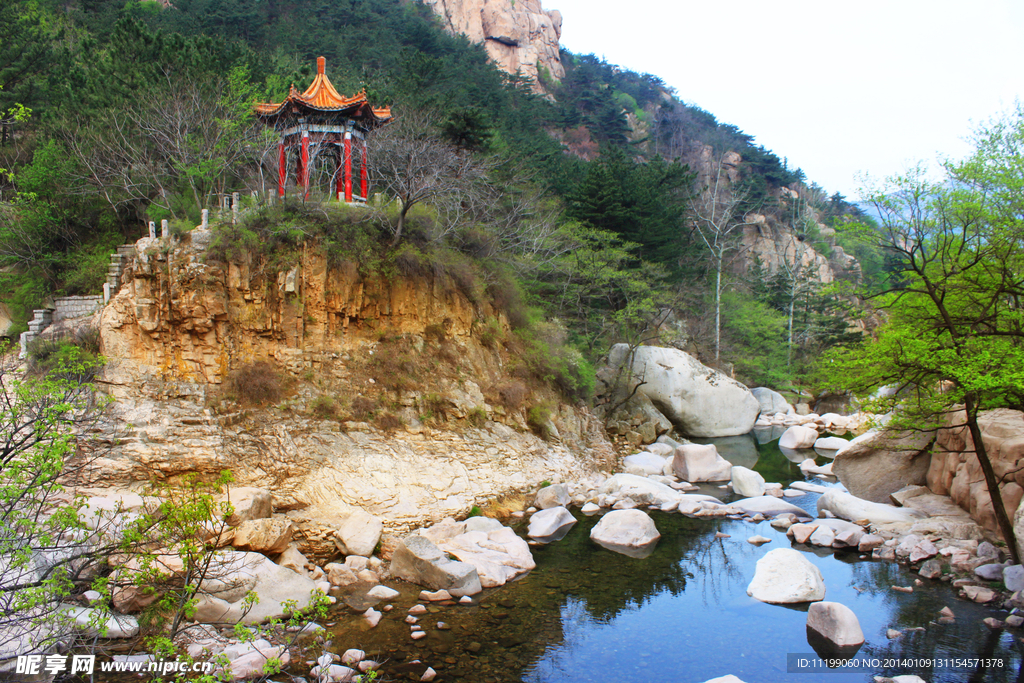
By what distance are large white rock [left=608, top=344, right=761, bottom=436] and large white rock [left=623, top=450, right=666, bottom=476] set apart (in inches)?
186

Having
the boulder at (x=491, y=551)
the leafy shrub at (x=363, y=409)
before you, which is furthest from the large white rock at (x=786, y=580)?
the leafy shrub at (x=363, y=409)

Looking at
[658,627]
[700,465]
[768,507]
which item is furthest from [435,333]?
[768,507]

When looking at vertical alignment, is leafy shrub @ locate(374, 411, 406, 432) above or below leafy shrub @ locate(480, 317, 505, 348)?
below

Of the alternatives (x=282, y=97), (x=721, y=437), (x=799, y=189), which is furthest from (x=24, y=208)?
(x=799, y=189)

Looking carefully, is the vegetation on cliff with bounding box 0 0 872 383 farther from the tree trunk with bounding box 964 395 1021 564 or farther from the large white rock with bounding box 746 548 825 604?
the large white rock with bounding box 746 548 825 604

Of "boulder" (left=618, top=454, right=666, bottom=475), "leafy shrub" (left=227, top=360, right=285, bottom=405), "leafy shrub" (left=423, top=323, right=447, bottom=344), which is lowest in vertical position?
"boulder" (left=618, top=454, right=666, bottom=475)

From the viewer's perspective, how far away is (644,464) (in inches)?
757

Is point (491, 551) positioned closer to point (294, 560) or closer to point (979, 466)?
point (294, 560)

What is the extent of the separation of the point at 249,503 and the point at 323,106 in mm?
11395

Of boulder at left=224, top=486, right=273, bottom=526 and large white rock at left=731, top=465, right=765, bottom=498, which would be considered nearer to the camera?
boulder at left=224, top=486, right=273, bottom=526

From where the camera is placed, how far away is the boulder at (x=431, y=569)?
10141mm

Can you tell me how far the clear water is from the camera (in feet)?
26.8

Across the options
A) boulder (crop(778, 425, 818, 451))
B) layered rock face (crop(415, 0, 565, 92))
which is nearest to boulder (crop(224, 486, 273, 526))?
boulder (crop(778, 425, 818, 451))

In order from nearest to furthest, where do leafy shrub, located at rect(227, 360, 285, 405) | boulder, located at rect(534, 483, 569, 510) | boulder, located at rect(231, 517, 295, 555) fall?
1. boulder, located at rect(231, 517, 295, 555)
2. leafy shrub, located at rect(227, 360, 285, 405)
3. boulder, located at rect(534, 483, 569, 510)
